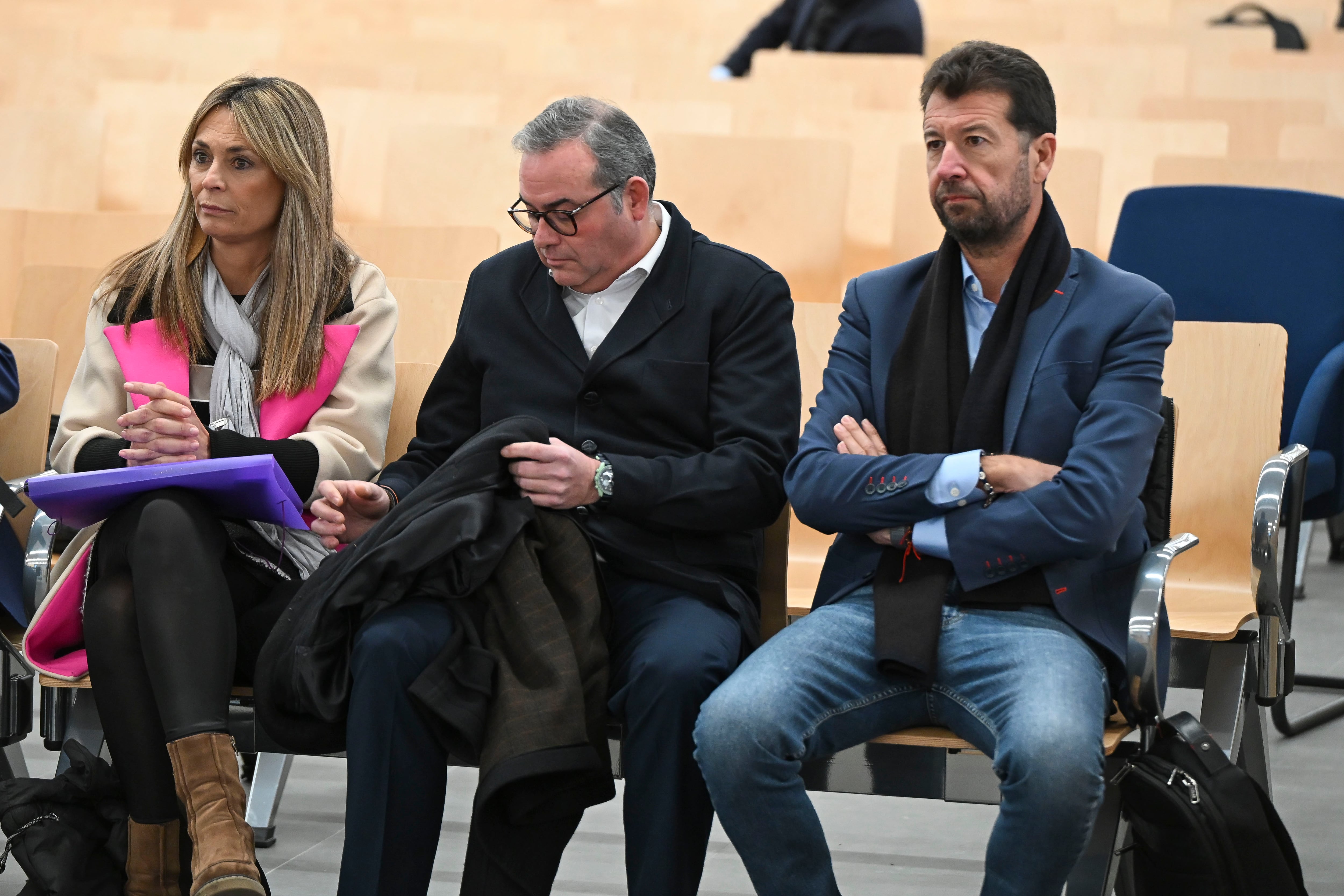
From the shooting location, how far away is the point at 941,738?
1.83 metres

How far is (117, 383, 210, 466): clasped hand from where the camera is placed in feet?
6.82

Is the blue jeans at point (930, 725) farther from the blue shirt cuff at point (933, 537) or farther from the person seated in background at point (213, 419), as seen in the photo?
the person seated in background at point (213, 419)

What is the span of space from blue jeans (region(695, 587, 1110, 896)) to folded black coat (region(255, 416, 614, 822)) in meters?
0.17

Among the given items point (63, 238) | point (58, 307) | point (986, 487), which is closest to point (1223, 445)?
point (986, 487)

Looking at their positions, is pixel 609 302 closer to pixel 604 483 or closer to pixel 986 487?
pixel 604 483

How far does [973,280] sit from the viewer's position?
6.77 ft

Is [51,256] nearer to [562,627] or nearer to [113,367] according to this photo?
[113,367]

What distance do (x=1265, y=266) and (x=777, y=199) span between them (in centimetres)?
130

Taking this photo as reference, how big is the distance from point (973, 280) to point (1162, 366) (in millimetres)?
288

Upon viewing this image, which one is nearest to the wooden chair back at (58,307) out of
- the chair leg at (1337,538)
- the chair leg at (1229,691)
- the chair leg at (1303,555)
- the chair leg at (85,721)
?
the chair leg at (85,721)

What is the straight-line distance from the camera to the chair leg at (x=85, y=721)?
6.70 ft

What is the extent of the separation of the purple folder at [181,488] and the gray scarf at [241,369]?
0.33ft

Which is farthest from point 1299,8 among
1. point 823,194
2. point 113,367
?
point 113,367

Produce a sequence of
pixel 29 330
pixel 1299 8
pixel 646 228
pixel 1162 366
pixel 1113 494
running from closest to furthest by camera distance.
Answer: pixel 1113 494
pixel 1162 366
pixel 646 228
pixel 29 330
pixel 1299 8
